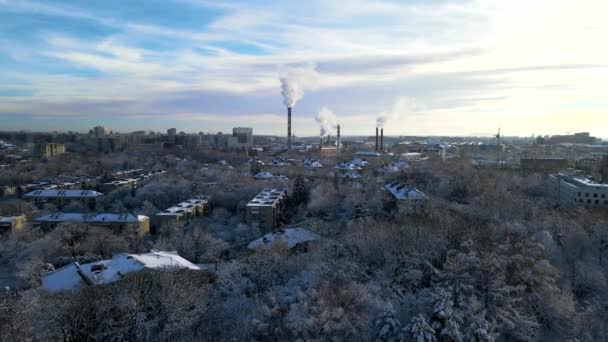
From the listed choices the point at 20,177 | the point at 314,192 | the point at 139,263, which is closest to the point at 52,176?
the point at 20,177

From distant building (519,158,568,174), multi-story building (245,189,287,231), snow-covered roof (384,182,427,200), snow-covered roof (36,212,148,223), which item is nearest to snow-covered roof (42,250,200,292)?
snow-covered roof (36,212,148,223)

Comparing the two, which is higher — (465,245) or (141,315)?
(465,245)

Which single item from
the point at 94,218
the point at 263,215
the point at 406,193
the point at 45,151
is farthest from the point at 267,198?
A: the point at 45,151

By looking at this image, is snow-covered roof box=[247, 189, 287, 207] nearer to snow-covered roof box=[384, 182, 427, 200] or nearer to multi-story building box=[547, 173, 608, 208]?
snow-covered roof box=[384, 182, 427, 200]

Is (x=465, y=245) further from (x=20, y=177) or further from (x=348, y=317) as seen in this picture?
(x=20, y=177)

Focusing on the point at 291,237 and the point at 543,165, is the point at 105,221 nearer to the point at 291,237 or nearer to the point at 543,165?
the point at 291,237

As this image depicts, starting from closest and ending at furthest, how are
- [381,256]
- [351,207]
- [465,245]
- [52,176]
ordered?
1. [465,245]
2. [381,256]
3. [351,207]
4. [52,176]
